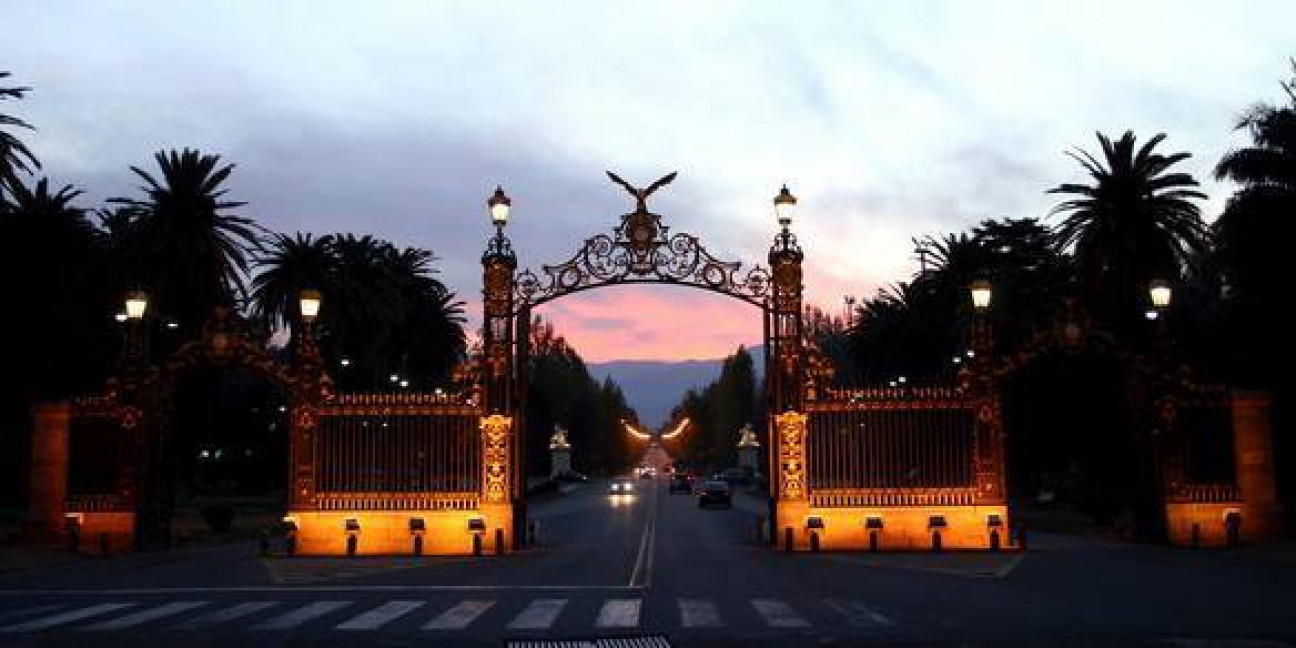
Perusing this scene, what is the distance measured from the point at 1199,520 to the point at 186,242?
37.1m

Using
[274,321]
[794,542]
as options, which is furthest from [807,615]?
[274,321]

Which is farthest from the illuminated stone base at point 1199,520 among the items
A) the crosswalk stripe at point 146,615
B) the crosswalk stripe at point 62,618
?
the crosswalk stripe at point 62,618

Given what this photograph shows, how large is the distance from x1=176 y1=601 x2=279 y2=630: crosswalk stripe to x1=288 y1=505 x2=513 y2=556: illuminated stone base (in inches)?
449

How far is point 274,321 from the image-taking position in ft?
205

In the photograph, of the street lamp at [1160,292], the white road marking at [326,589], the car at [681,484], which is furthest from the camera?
the car at [681,484]

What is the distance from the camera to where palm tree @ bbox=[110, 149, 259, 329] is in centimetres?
4903

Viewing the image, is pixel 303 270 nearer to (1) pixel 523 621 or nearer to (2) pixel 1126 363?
(2) pixel 1126 363

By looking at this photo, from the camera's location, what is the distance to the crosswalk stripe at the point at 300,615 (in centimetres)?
1638

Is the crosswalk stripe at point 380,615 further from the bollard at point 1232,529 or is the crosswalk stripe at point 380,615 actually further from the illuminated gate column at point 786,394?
the bollard at point 1232,529

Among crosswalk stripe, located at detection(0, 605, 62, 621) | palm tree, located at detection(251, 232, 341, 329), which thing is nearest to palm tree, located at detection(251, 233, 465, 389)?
palm tree, located at detection(251, 232, 341, 329)

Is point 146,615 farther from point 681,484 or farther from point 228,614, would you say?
point 681,484

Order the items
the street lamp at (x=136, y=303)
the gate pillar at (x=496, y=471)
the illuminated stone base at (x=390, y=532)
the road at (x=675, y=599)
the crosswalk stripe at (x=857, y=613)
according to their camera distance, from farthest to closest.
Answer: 1. the street lamp at (x=136, y=303)
2. the gate pillar at (x=496, y=471)
3. the illuminated stone base at (x=390, y=532)
4. the crosswalk stripe at (x=857, y=613)
5. the road at (x=675, y=599)

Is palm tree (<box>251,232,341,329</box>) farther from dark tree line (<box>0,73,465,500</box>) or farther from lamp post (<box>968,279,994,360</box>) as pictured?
lamp post (<box>968,279,994,360</box>)

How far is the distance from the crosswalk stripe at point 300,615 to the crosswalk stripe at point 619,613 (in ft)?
13.1
